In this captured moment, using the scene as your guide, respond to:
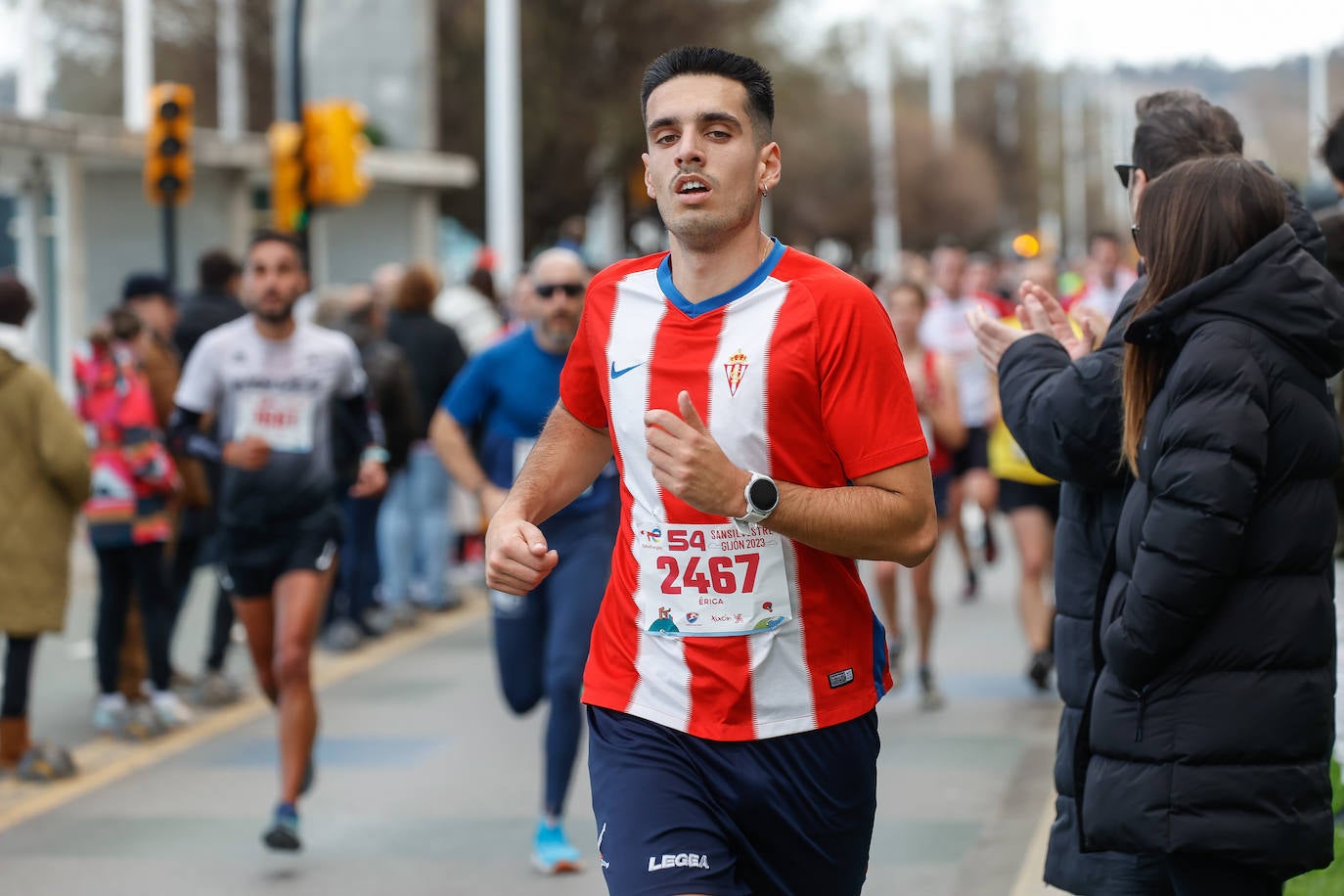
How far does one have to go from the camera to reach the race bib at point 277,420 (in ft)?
24.9

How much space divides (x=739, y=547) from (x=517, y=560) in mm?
414

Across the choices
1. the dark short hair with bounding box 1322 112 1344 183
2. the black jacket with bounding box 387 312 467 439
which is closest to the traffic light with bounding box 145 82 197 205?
the black jacket with bounding box 387 312 467 439

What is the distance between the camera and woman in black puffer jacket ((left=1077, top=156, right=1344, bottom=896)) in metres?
3.84

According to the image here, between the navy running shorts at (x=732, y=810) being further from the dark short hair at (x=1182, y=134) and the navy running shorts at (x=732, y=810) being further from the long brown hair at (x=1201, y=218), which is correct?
the dark short hair at (x=1182, y=134)

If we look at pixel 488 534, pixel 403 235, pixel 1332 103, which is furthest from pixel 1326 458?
pixel 1332 103

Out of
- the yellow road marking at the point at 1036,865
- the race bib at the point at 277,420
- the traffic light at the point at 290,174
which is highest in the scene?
the traffic light at the point at 290,174

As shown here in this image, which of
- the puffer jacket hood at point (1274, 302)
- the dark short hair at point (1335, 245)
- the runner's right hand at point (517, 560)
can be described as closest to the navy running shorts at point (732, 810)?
the runner's right hand at point (517, 560)

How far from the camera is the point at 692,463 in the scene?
3408mm

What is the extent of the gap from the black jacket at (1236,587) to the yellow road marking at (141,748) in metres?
5.05

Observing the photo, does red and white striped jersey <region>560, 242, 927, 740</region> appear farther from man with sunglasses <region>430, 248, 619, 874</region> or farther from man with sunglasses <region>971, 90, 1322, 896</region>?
man with sunglasses <region>430, 248, 619, 874</region>

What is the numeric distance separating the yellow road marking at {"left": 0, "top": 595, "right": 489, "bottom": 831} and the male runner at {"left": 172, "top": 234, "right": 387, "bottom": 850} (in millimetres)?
1269

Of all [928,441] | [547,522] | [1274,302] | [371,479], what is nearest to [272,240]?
[371,479]

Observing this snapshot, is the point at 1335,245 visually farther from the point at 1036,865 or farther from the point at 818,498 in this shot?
the point at 818,498

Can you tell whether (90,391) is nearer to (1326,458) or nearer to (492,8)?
(1326,458)
